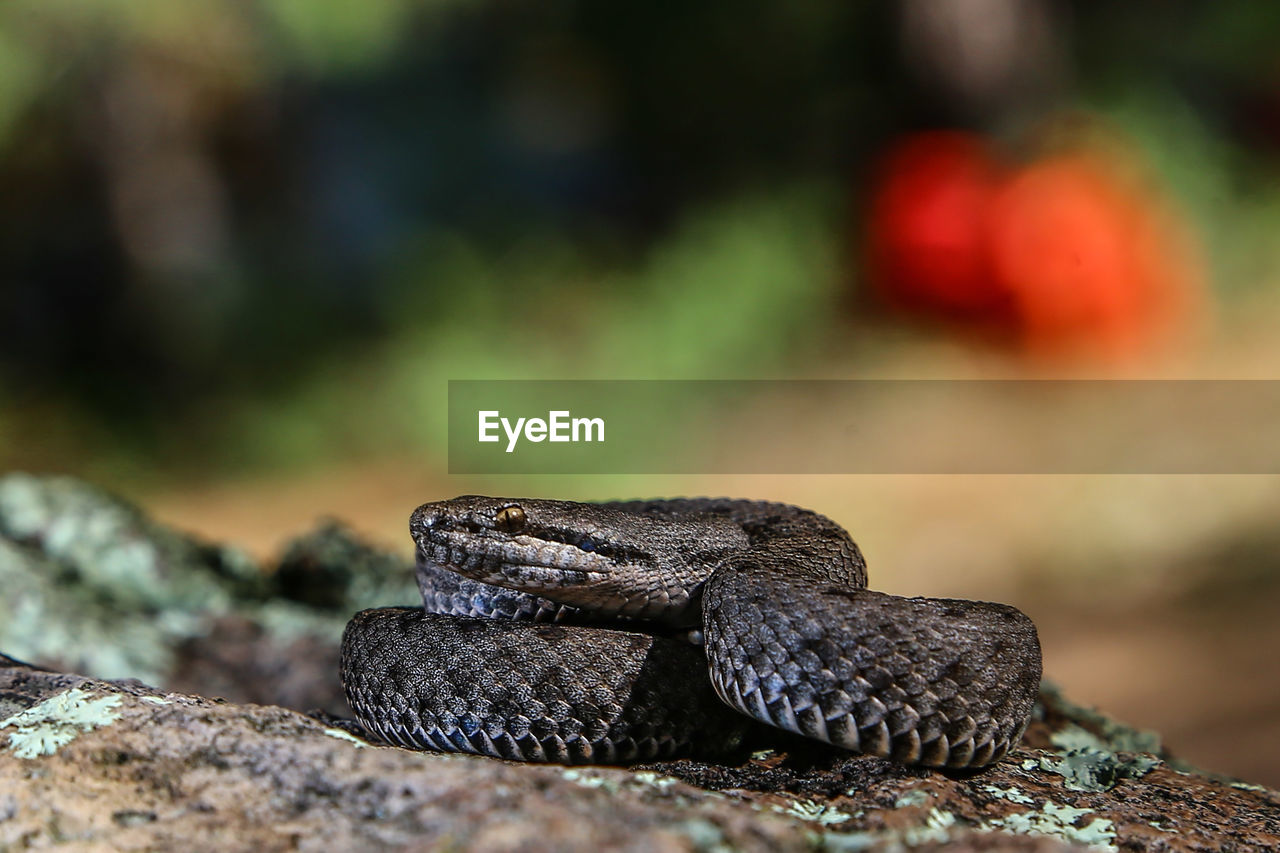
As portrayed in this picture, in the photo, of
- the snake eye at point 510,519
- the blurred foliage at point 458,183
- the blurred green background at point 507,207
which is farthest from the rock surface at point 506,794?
the blurred foliage at point 458,183

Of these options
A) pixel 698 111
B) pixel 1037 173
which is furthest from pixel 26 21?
pixel 1037 173

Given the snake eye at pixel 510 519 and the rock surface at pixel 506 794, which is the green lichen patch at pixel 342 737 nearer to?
the rock surface at pixel 506 794

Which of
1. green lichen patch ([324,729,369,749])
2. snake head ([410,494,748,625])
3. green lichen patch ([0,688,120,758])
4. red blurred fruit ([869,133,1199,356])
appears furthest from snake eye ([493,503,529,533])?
red blurred fruit ([869,133,1199,356])

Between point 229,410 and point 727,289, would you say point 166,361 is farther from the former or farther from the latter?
point 727,289

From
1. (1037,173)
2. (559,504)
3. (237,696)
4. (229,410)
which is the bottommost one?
(237,696)

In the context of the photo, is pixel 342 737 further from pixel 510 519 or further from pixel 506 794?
pixel 510 519

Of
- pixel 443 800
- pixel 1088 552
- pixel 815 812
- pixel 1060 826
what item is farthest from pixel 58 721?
pixel 1088 552
